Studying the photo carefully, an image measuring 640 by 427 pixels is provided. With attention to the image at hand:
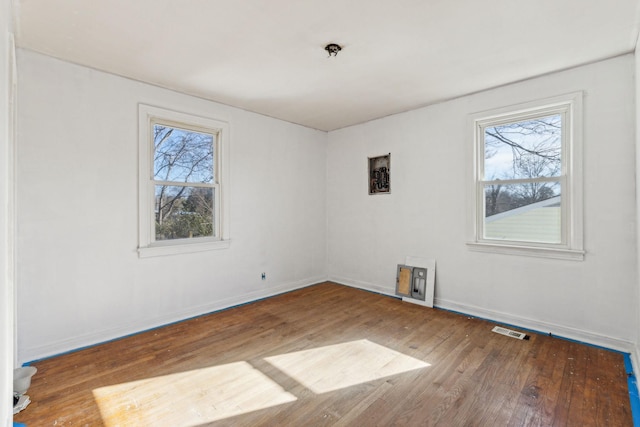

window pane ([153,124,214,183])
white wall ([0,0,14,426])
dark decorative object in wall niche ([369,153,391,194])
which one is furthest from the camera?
dark decorative object in wall niche ([369,153,391,194])

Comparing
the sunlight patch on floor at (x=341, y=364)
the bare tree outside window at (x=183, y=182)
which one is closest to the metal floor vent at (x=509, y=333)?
the sunlight patch on floor at (x=341, y=364)

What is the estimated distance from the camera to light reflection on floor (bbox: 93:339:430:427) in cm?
201

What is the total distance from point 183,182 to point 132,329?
5.49 feet

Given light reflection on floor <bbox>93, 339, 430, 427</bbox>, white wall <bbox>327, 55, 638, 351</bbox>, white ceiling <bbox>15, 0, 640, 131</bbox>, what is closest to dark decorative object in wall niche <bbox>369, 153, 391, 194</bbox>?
white wall <bbox>327, 55, 638, 351</bbox>

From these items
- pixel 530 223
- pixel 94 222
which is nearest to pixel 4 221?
pixel 94 222

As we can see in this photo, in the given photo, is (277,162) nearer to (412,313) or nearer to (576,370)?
(412,313)

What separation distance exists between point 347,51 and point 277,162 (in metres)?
2.24

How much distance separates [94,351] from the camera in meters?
2.82

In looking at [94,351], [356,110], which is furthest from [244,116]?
[94,351]

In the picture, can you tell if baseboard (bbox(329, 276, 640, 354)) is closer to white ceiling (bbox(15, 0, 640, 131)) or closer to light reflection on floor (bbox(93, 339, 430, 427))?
light reflection on floor (bbox(93, 339, 430, 427))

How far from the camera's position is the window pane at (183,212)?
3523mm

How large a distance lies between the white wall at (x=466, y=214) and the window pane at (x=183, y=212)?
2.17 m

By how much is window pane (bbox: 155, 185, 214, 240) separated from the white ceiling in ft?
3.92

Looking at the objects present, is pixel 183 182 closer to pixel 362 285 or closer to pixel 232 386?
pixel 232 386
